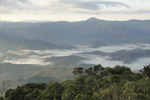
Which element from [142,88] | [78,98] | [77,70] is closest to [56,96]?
[78,98]

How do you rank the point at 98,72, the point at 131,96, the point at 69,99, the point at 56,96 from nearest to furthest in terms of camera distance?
the point at 131,96 → the point at 69,99 → the point at 56,96 → the point at 98,72

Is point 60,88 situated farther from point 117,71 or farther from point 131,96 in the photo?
point 117,71

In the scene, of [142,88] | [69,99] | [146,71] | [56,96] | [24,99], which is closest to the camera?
[142,88]

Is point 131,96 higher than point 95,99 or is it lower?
higher

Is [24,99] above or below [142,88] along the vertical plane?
below

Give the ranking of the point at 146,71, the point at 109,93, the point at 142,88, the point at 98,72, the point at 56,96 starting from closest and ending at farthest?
the point at 109,93 → the point at 142,88 → the point at 56,96 → the point at 146,71 → the point at 98,72

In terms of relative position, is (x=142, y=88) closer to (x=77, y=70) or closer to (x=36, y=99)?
(x=36, y=99)

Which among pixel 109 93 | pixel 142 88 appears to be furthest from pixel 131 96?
pixel 142 88

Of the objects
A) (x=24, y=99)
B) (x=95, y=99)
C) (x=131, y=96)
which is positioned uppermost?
(x=131, y=96)

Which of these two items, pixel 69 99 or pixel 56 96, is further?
pixel 56 96
